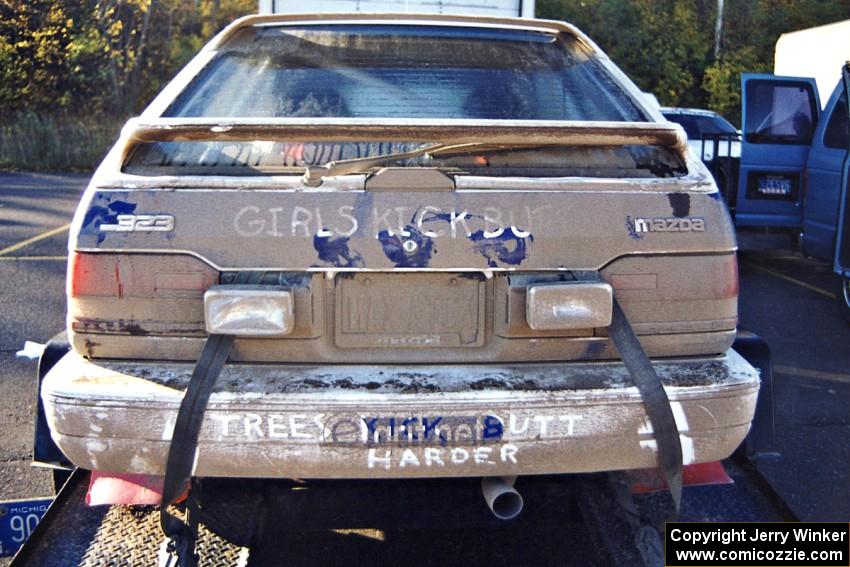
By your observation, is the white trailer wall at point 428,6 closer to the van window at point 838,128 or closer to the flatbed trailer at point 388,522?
the van window at point 838,128

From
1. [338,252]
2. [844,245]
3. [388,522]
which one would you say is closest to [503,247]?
[338,252]

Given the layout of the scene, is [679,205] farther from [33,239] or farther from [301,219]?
[33,239]

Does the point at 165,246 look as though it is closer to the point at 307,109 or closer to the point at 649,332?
the point at 307,109

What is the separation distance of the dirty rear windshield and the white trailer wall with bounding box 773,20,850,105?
6891 millimetres

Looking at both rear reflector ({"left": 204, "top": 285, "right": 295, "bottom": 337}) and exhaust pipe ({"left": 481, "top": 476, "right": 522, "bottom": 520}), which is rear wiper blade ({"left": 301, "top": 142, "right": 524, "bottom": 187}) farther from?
exhaust pipe ({"left": 481, "top": 476, "right": 522, "bottom": 520})

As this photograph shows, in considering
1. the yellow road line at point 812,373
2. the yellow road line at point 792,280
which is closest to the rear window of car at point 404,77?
the yellow road line at point 812,373

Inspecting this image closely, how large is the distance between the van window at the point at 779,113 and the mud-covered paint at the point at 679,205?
21.9 feet

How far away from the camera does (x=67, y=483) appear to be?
3.10 meters

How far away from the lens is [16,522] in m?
3.00

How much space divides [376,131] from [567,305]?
75 centimetres

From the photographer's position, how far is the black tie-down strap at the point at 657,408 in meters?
2.40

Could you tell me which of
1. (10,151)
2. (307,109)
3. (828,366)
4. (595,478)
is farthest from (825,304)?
(10,151)

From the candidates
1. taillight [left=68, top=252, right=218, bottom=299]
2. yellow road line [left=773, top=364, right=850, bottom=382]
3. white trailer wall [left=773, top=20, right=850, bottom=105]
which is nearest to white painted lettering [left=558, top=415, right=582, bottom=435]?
taillight [left=68, top=252, right=218, bottom=299]

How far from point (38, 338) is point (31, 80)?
1699 centimetres
